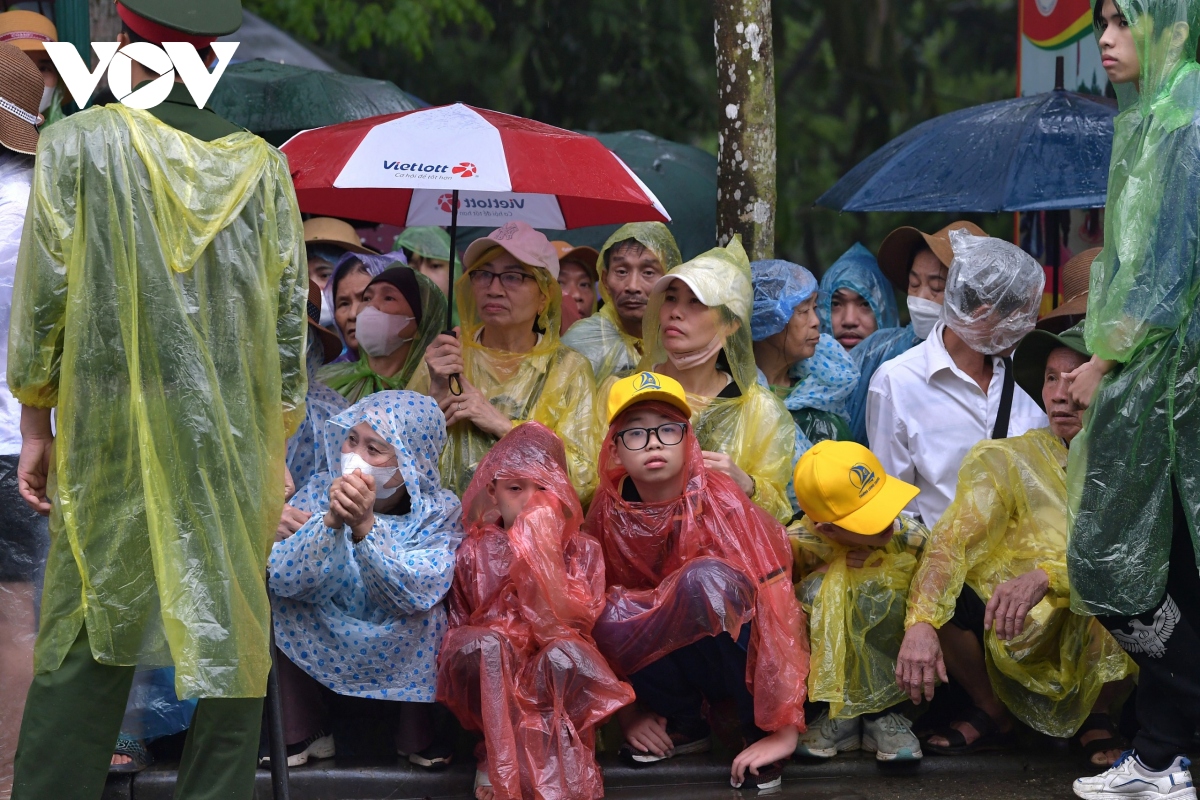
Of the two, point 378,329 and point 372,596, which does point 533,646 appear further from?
point 378,329

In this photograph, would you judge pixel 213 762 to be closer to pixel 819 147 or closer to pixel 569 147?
pixel 569 147

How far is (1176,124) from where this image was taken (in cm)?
327

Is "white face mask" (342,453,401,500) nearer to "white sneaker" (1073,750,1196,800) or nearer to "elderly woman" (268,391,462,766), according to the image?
"elderly woman" (268,391,462,766)

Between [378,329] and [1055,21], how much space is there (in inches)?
153

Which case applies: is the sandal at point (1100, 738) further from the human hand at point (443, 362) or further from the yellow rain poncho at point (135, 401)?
the yellow rain poncho at point (135, 401)

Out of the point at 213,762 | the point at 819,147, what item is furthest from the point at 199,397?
the point at 819,147

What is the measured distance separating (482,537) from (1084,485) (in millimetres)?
1579

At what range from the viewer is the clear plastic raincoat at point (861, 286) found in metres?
5.55

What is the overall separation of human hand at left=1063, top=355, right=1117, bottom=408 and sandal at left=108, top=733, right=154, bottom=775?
8.50 feet

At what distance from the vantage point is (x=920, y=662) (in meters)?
3.76

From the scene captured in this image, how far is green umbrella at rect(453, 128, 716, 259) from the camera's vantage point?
265 inches

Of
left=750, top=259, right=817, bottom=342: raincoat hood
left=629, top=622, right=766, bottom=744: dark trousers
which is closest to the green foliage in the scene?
left=750, top=259, right=817, bottom=342: raincoat hood

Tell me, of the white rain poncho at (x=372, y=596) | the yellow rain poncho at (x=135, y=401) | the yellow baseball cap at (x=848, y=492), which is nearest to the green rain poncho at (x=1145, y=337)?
the yellow baseball cap at (x=848, y=492)

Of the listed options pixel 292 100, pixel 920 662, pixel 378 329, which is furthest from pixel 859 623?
pixel 292 100
